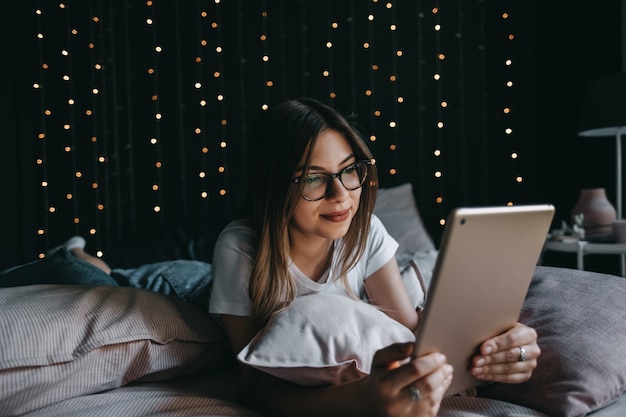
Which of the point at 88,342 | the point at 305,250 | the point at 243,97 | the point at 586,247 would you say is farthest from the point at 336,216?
the point at 243,97

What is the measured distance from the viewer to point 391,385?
72 centimetres

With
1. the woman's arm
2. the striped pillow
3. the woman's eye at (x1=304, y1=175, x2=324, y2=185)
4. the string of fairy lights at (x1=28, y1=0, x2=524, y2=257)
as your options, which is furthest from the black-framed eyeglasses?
the string of fairy lights at (x1=28, y1=0, x2=524, y2=257)

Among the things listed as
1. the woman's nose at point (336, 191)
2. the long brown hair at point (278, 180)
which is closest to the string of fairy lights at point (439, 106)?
the long brown hair at point (278, 180)

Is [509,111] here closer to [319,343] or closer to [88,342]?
[319,343]

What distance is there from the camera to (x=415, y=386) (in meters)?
0.71

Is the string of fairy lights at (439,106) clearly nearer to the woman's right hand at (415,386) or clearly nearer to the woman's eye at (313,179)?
the woman's eye at (313,179)

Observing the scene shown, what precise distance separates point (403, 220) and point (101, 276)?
129 centimetres

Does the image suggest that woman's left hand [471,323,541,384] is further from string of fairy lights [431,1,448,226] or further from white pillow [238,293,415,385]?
string of fairy lights [431,1,448,226]

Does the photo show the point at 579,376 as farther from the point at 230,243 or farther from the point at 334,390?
the point at 230,243

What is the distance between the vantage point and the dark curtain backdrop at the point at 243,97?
2.82m

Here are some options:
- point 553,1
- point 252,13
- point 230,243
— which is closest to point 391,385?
point 230,243

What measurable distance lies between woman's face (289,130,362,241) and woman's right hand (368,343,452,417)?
1.24ft

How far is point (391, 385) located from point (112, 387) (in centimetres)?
58

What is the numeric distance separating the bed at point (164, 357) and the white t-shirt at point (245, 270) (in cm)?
13
